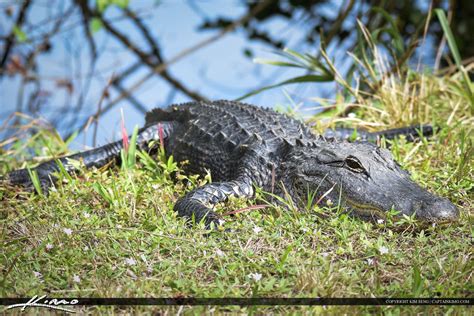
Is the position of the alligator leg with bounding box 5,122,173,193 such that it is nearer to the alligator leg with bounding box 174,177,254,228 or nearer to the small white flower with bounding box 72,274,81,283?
the alligator leg with bounding box 174,177,254,228

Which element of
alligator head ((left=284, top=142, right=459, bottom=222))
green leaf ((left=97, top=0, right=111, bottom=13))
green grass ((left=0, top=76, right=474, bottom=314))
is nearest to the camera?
green grass ((left=0, top=76, right=474, bottom=314))

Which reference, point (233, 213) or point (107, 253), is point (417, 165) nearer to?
point (233, 213)

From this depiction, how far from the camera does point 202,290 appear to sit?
8.75ft

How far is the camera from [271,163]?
397cm

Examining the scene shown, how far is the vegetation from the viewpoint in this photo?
2684 mm

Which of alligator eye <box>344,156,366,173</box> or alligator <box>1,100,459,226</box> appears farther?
alligator eye <box>344,156,366,173</box>

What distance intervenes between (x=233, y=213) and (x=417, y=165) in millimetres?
1726

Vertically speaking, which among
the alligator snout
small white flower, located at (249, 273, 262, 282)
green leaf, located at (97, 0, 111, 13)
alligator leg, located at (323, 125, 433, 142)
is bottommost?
alligator leg, located at (323, 125, 433, 142)

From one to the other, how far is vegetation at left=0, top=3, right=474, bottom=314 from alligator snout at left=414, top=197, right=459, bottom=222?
8 cm

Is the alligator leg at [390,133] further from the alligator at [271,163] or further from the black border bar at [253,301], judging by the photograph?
the black border bar at [253,301]

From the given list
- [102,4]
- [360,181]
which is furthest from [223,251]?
[102,4]

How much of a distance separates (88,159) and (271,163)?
1662 millimetres

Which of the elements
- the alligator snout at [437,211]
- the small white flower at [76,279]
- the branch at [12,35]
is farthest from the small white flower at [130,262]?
the branch at [12,35]
